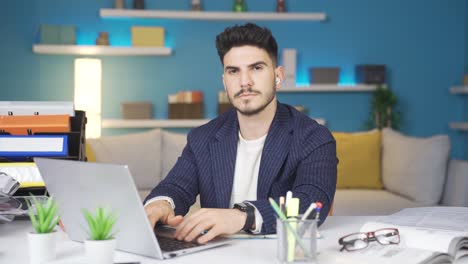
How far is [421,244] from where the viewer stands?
1.41 metres

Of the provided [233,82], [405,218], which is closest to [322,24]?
[233,82]

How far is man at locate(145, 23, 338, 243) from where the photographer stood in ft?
6.31

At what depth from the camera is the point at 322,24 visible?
233 inches

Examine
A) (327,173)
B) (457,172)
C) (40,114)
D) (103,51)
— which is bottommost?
(457,172)

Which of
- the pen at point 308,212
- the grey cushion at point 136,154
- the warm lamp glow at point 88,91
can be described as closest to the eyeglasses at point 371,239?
the pen at point 308,212

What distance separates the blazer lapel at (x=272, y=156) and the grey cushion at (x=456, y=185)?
2458 millimetres

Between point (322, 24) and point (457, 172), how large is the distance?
2.18 m

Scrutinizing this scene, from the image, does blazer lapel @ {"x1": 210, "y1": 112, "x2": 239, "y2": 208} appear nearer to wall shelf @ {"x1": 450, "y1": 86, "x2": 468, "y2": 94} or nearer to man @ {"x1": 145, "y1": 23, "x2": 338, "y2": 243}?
man @ {"x1": 145, "y1": 23, "x2": 338, "y2": 243}

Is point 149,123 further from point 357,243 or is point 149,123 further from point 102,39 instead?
point 357,243

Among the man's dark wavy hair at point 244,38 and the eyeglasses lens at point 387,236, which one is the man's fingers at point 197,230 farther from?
the man's dark wavy hair at point 244,38

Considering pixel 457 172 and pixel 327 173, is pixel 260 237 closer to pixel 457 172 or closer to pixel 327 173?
pixel 327 173

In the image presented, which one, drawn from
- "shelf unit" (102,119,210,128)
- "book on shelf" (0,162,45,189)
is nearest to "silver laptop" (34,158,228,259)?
"book on shelf" (0,162,45,189)

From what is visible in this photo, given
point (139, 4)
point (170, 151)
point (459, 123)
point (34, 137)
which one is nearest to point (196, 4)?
point (139, 4)

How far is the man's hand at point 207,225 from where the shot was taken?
148cm
